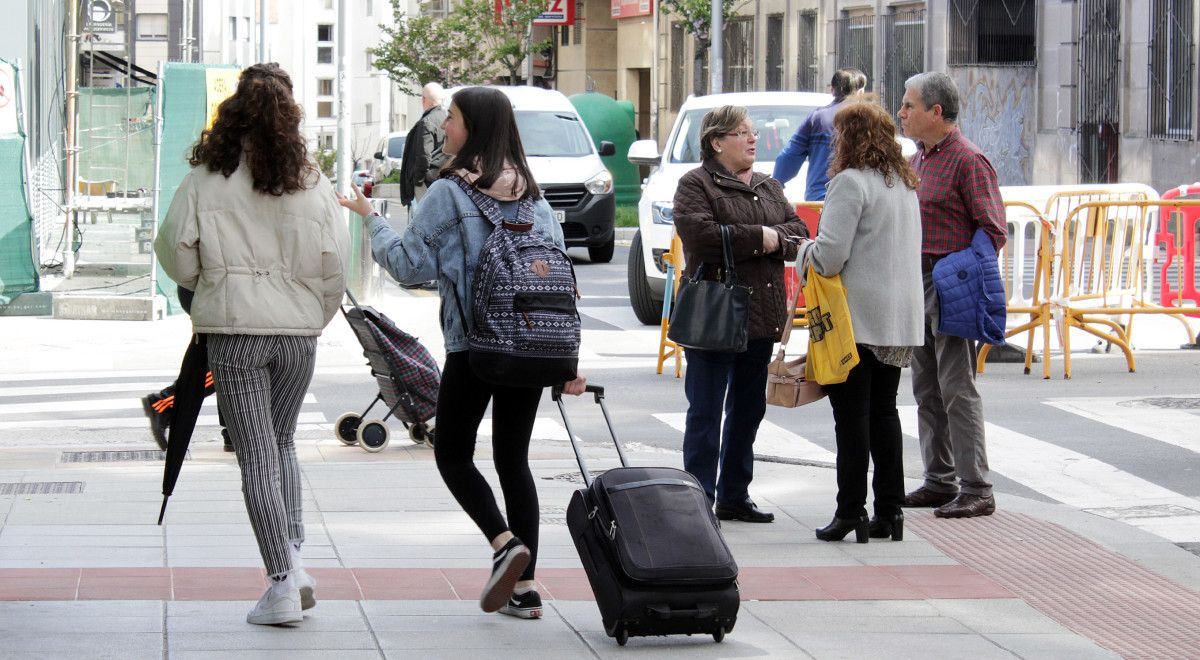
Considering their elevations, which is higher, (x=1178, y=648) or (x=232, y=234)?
(x=232, y=234)

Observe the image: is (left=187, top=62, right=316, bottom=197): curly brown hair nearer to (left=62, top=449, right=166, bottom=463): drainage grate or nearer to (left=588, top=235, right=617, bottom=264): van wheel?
(left=62, top=449, right=166, bottom=463): drainage grate

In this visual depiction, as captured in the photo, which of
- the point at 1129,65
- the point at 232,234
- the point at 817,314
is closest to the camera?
the point at 232,234

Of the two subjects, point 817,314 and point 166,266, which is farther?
point 817,314

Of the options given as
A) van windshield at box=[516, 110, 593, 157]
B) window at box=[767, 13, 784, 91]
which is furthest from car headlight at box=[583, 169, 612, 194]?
window at box=[767, 13, 784, 91]

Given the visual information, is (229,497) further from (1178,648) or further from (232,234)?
(1178,648)

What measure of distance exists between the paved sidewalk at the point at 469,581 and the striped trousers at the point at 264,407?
306 millimetres

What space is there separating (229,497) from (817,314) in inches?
108

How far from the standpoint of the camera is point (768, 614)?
588cm

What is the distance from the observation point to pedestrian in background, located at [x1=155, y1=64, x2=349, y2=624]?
5.36 m

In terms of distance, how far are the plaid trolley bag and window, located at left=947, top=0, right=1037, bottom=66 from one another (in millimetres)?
23369

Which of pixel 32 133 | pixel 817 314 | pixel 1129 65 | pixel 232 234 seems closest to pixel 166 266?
pixel 232 234

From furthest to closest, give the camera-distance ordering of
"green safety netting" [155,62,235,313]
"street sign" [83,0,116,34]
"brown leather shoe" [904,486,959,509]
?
"street sign" [83,0,116,34] < "green safety netting" [155,62,235,313] < "brown leather shoe" [904,486,959,509]

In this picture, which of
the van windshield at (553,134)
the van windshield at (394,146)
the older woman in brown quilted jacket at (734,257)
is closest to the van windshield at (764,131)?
the van windshield at (553,134)

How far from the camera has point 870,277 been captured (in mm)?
6934
